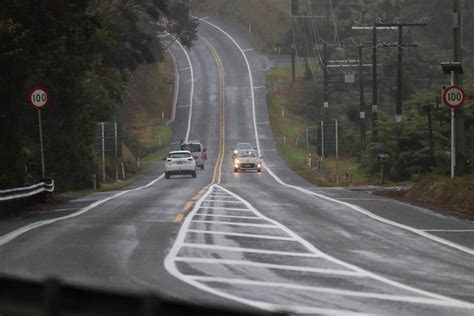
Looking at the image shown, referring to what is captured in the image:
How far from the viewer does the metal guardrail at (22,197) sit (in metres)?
23.2

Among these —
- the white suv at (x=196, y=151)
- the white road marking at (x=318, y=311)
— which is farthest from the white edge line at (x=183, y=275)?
the white suv at (x=196, y=151)

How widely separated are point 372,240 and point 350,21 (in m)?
101

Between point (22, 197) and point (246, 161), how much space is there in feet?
136

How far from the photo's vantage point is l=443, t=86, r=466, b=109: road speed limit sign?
2664 centimetres

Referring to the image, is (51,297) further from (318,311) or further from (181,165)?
(181,165)

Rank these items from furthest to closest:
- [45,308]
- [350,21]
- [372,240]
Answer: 1. [350,21]
2. [372,240]
3. [45,308]

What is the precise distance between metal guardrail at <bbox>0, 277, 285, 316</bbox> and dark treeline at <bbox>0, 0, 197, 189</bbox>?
2064 centimetres

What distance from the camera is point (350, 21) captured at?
379ft

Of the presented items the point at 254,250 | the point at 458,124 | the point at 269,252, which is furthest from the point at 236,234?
the point at 458,124

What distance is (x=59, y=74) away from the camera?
3441 cm

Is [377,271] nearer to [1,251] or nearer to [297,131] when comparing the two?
[1,251]

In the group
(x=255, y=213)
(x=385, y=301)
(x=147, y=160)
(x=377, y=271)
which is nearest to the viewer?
(x=385, y=301)

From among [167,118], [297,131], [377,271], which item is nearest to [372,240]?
[377,271]

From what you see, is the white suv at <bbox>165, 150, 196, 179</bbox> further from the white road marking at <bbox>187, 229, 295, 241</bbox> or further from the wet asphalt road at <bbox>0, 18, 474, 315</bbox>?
the white road marking at <bbox>187, 229, 295, 241</bbox>
